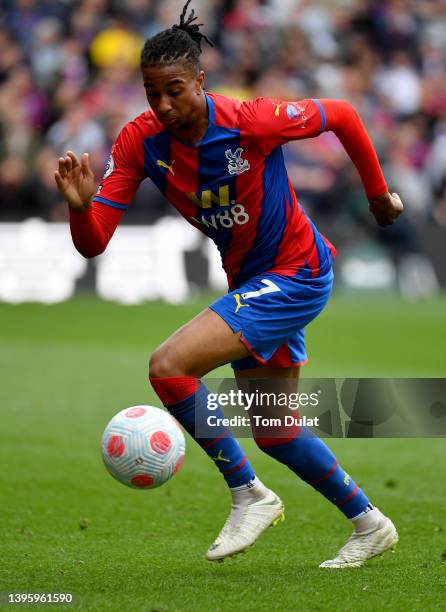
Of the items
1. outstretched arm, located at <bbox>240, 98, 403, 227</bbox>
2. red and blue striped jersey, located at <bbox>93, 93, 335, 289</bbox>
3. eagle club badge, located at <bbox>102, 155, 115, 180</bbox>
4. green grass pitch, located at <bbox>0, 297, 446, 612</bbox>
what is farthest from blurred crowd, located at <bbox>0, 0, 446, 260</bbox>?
outstretched arm, located at <bbox>240, 98, 403, 227</bbox>

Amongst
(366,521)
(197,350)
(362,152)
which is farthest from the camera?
(366,521)

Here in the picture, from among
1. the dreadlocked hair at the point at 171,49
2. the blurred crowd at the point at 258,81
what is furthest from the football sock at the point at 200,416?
the blurred crowd at the point at 258,81

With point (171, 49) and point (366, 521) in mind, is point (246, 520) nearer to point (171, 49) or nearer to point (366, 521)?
point (366, 521)

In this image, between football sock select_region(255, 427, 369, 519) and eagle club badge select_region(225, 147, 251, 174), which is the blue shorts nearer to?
football sock select_region(255, 427, 369, 519)

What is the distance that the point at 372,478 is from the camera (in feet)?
25.3

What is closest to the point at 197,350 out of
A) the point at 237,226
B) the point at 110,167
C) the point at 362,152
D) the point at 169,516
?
the point at 237,226

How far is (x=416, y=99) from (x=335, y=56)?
5.25ft

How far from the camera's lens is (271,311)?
526cm

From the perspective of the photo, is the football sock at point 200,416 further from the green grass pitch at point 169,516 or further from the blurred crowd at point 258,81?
the blurred crowd at point 258,81

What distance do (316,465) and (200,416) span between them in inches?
28.4

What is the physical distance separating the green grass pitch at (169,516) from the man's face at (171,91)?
1.98m

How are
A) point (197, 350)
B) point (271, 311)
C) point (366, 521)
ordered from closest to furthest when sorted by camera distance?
point (197, 350) < point (271, 311) < point (366, 521)

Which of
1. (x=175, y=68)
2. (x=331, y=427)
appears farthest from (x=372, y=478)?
(x=175, y=68)

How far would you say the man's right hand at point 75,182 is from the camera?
16.7 feet
